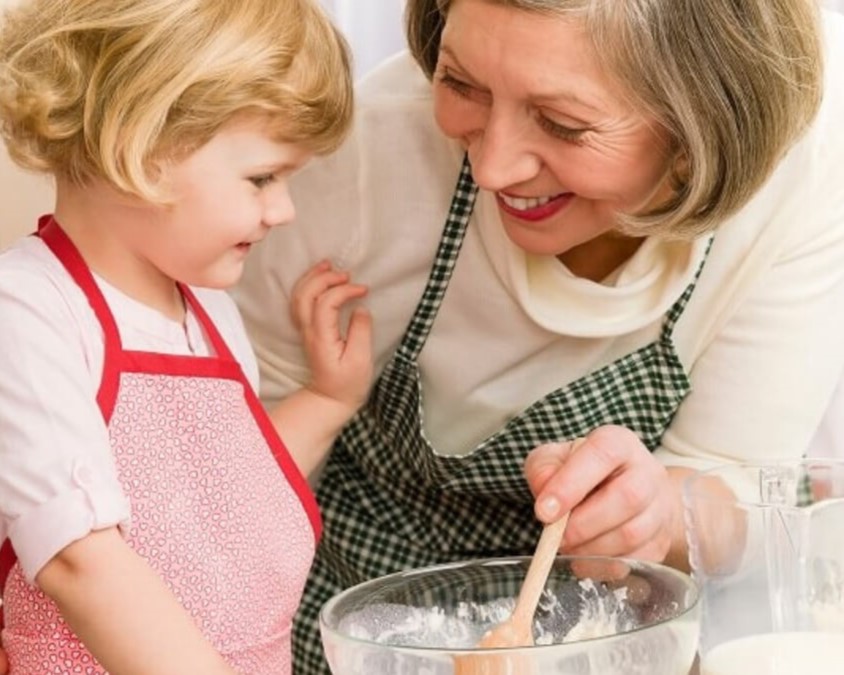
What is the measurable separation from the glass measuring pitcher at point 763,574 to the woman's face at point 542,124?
342 mm

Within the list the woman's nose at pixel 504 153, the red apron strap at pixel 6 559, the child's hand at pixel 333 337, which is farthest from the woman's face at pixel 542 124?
the red apron strap at pixel 6 559

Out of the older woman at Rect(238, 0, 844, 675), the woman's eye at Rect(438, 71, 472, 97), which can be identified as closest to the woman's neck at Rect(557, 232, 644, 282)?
the older woman at Rect(238, 0, 844, 675)

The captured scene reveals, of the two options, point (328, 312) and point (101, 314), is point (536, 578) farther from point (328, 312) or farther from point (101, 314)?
point (328, 312)

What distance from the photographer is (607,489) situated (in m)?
1.31

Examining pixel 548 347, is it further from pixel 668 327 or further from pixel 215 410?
pixel 215 410

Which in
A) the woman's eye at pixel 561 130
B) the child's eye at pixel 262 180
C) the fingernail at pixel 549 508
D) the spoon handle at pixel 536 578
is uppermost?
the woman's eye at pixel 561 130

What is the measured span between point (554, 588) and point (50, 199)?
740mm

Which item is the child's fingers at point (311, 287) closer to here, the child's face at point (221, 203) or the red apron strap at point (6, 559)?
the child's face at point (221, 203)

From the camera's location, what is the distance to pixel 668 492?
1.40m

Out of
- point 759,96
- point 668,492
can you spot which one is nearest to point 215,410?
point 668,492

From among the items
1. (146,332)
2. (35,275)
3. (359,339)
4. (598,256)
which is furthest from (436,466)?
(35,275)

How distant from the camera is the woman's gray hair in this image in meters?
1.30

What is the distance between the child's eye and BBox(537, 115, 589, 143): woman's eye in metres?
0.21

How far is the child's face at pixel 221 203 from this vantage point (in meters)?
1.27
